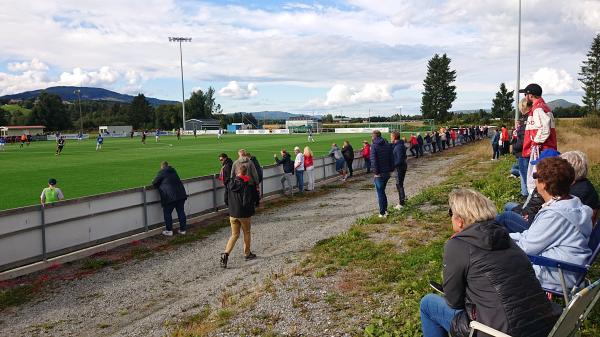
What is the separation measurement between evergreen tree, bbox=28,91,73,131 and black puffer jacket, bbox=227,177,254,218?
112559 mm

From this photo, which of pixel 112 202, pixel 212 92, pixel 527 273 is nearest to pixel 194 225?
pixel 112 202

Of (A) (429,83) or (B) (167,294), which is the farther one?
(A) (429,83)

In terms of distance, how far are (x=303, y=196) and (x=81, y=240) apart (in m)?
8.50

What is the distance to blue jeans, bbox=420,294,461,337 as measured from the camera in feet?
11.8

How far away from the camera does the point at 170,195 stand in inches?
446

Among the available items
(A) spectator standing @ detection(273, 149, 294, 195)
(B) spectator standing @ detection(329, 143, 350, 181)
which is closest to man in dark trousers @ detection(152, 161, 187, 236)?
(A) spectator standing @ detection(273, 149, 294, 195)

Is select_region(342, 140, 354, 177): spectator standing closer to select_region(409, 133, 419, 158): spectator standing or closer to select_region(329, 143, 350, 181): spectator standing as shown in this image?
select_region(329, 143, 350, 181): spectator standing

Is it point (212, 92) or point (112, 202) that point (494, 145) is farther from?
point (212, 92)

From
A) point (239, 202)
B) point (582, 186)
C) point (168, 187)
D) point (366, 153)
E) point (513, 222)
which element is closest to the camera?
point (582, 186)

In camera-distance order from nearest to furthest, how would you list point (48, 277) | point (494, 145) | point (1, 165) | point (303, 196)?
point (48, 277) → point (303, 196) → point (494, 145) → point (1, 165)

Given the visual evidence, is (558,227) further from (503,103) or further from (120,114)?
(120,114)

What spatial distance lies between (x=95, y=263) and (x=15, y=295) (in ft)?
5.42

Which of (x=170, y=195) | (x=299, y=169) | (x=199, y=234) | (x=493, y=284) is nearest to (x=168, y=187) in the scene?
(x=170, y=195)

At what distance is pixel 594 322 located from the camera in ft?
14.3
